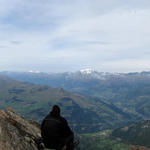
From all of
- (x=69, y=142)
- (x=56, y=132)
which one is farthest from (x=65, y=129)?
(x=69, y=142)

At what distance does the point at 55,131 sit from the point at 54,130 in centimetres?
14

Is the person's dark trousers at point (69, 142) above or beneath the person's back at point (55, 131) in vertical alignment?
beneath

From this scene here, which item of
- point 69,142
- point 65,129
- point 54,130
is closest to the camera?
point 54,130

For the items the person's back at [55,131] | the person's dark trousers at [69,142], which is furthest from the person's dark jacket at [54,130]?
the person's dark trousers at [69,142]

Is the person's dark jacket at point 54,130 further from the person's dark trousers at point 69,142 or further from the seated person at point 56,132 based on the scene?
the person's dark trousers at point 69,142

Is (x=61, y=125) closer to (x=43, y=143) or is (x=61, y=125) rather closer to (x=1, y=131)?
(x=43, y=143)

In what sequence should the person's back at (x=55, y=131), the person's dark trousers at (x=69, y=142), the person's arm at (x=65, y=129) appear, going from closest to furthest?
1. the person's back at (x=55, y=131)
2. the person's arm at (x=65, y=129)
3. the person's dark trousers at (x=69, y=142)

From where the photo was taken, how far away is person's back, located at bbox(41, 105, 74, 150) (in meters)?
20.0

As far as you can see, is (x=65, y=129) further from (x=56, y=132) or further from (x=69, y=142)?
(x=69, y=142)

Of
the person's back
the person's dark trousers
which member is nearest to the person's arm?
the person's back

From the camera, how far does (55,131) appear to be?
19969 mm

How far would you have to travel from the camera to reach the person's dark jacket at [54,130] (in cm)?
1995

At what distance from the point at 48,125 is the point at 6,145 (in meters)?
4.25

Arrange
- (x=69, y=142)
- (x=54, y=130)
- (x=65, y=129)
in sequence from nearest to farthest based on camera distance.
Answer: (x=54, y=130), (x=65, y=129), (x=69, y=142)
